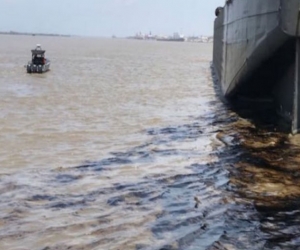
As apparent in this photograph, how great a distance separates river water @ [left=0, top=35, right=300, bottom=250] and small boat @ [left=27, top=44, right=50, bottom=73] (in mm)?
15615

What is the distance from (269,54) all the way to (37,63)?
75.3 ft

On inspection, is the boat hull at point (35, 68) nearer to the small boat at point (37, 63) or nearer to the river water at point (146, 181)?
the small boat at point (37, 63)

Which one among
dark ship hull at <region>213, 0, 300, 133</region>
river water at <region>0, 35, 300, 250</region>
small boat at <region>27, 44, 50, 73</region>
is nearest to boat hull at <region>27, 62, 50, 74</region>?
small boat at <region>27, 44, 50, 73</region>

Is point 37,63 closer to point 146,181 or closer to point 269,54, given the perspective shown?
point 269,54

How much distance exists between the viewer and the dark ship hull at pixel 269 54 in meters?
10.3

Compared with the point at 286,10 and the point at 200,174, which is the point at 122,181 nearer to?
the point at 200,174

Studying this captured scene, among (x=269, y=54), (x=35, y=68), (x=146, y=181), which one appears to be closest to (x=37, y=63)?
(x=35, y=68)

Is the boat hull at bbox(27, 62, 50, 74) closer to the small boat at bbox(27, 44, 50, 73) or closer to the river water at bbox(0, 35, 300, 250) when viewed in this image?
the small boat at bbox(27, 44, 50, 73)

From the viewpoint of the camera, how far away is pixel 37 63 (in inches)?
1270

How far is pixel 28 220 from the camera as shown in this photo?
6598mm

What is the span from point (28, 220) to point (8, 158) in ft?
12.2

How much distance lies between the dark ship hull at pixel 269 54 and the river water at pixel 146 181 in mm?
792

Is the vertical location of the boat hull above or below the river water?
above

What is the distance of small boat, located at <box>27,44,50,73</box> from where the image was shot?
31.4m
